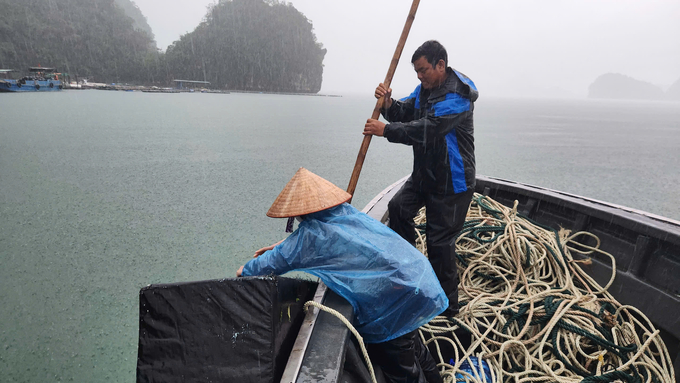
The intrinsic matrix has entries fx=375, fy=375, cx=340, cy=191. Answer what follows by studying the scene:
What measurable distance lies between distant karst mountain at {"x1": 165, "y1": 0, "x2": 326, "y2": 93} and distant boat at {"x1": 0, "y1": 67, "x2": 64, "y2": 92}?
3061 centimetres

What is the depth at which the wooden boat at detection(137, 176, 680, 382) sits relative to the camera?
3.91ft

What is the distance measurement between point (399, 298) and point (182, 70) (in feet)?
268

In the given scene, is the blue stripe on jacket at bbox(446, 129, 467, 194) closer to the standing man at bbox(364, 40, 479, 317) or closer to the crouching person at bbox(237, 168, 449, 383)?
the standing man at bbox(364, 40, 479, 317)

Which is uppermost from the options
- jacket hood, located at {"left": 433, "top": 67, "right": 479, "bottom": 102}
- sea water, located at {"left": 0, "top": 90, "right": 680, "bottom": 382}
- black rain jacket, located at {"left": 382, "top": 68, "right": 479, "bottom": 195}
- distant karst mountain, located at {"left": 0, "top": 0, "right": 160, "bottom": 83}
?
distant karst mountain, located at {"left": 0, "top": 0, "right": 160, "bottom": 83}

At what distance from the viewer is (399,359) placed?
1.57 m

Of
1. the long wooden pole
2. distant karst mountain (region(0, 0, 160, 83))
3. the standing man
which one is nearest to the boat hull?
distant karst mountain (region(0, 0, 160, 83))

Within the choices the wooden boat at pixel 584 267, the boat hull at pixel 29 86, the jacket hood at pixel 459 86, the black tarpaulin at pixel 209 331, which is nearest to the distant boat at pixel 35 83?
the boat hull at pixel 29 86

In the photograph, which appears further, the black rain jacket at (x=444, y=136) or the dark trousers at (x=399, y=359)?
the black rain jacket at (x=444, y=136)

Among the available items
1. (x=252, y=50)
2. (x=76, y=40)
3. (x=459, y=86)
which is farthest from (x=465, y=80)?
(x=252, y=50)

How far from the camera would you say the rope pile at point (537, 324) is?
1924mm

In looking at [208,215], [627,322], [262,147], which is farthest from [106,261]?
[262,147]

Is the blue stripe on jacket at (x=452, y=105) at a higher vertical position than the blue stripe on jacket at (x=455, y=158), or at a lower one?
higher

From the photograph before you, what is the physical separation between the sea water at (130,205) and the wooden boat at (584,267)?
208 centimetres

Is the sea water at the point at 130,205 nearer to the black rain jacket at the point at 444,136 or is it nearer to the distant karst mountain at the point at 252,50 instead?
the black rain jacket at the point at 444,136
